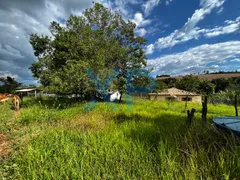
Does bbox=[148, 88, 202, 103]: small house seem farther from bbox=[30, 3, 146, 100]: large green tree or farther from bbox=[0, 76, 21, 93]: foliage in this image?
bbox=[0, 76, 21, 93]: foliage

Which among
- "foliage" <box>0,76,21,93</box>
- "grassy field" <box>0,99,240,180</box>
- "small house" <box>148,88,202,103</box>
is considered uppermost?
"foliage" <box>0,76,21,93</box>

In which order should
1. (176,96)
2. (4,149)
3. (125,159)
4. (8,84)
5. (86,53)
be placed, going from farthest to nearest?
(176,96), (8,84), (86,53), (4,149), (125,159)

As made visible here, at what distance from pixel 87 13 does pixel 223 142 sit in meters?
12.1

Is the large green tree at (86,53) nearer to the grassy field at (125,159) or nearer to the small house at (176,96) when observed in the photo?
the grassy field at (125,159)

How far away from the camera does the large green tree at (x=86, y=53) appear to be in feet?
29.9

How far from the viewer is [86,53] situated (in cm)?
1005

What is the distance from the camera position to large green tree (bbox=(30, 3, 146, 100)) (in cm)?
910

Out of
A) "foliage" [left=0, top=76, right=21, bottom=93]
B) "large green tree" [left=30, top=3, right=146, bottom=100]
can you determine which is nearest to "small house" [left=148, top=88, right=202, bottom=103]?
"large green tree" [left=30, top=3, right=146, bottom=100]

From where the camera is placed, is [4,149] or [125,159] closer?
[125,159]

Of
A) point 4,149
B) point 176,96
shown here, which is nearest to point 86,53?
point 4,149

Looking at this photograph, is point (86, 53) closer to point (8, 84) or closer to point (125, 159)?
point (125, 159)

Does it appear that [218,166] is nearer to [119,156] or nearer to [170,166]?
[170,166]

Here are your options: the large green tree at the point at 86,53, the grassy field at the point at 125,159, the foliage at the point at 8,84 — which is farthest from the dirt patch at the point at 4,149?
the foliage at the point at 8,84

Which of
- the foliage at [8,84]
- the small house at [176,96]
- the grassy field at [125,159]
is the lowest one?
the small house at [176,96]
